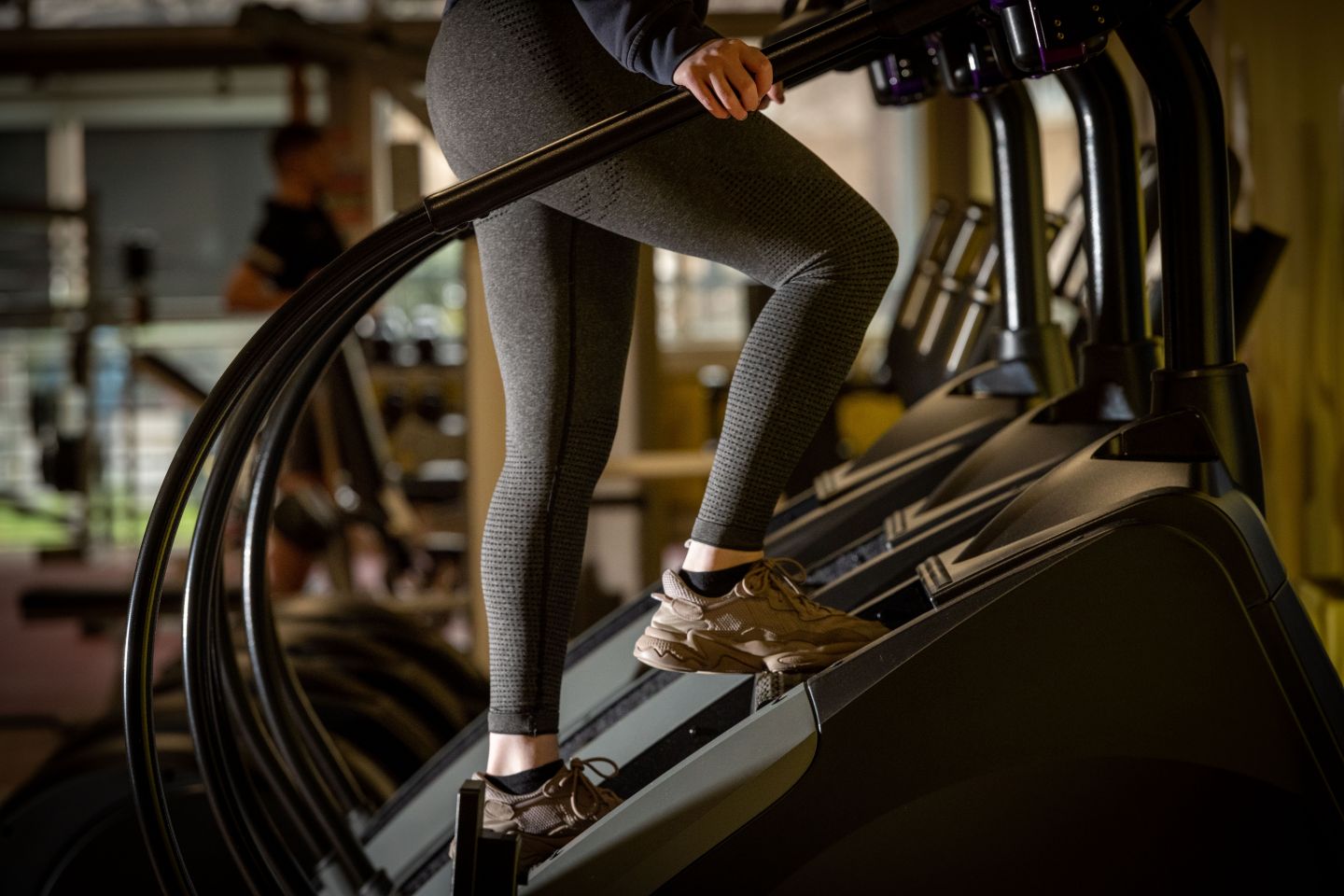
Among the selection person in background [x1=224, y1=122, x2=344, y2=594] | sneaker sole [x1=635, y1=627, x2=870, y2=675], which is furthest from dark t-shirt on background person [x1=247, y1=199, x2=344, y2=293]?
sneaker sole [x1=635, y1=627, x2=870, y2=675]

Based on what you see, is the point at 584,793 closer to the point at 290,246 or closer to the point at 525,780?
the point at 525,780

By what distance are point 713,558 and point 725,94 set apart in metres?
0.50

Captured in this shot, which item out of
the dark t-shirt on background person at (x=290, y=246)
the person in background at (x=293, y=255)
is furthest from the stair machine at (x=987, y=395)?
the dark t-shirt on background person at (x=290, y=246)

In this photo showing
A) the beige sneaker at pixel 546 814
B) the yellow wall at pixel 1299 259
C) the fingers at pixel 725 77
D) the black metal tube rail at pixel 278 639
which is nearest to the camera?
the fingers at pixel 725 77

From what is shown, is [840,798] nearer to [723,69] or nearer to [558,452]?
[558,452]

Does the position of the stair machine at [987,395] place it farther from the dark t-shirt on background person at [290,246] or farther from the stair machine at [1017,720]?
the dark t-shirt on background person at [290,246]

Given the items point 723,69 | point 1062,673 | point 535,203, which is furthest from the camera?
point 535,203

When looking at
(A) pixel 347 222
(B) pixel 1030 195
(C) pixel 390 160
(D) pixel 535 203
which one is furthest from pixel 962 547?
(A) pixel 347 222

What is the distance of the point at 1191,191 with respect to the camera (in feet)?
4.54

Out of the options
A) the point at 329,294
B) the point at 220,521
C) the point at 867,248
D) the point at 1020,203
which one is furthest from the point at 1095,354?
the point at 220,521

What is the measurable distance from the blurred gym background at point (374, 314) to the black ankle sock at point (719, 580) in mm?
1399

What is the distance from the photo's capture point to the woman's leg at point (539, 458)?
54.1 inches

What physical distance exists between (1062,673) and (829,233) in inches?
19.5

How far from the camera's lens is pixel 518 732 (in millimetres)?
1385
